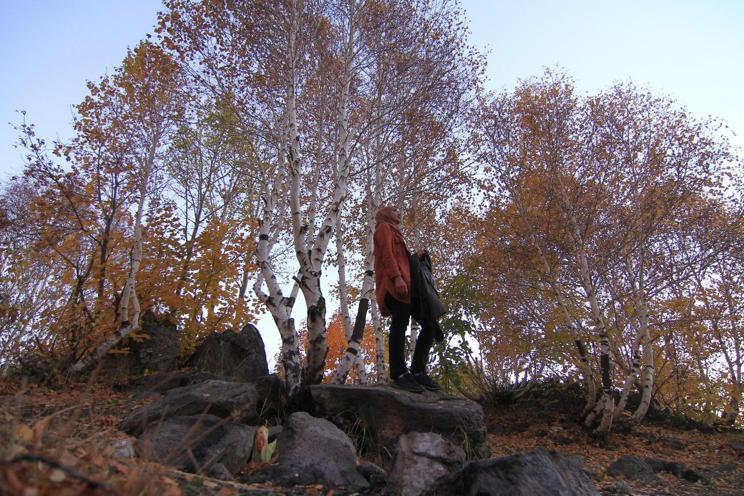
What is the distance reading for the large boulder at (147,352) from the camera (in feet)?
32.0

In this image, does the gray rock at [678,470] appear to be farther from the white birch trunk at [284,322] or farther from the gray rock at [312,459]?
the white birch trunk at [284,322]

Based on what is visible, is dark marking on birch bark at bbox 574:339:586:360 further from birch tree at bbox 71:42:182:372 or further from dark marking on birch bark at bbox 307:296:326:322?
birch tree at bbox 71:42:182:372

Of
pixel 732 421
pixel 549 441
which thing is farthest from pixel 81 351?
pixel 732 421

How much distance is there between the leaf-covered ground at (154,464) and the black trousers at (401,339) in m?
1.82

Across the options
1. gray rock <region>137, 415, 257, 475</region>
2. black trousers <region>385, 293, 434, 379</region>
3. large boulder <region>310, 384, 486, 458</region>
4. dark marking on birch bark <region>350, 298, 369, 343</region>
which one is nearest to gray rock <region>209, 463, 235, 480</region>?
gray rock <region>137, 415, 257, 475</region>

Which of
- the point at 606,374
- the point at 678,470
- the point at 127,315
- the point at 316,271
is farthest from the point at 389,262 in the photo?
the point at 127,315

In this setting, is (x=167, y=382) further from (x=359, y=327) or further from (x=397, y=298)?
(x=397, y=298)

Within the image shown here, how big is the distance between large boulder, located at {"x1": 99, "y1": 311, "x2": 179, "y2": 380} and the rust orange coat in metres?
6.90

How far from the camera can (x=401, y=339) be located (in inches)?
190

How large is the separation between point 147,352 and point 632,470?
9.48 meters

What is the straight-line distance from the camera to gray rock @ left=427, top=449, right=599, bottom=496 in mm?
2807

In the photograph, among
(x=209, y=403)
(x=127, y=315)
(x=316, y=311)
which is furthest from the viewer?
(x=127, y=315)

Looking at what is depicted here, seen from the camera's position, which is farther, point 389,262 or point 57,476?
point 389,262

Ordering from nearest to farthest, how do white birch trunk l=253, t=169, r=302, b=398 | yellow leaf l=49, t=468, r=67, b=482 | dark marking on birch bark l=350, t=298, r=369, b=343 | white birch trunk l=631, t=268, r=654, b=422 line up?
yellow leaf l=49, t=468, r=67, b=482 → white birch trunk l=253, t=169, r=302, b=398 → dark marking on birch bark l=350, t=298, r=369, b=343 → white birch trunk l=631, t=268, r=654, b=422
